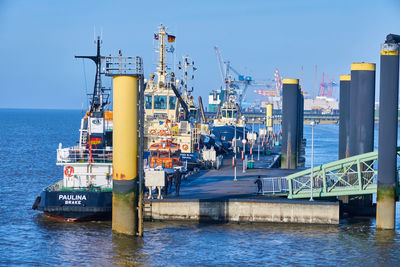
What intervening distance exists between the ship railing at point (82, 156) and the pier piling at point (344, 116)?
20971 mm

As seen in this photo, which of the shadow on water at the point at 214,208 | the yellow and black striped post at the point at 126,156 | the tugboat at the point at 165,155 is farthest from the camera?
the tugboat at the point at 165,155

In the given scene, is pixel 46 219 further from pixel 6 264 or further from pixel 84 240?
pixel 6 264

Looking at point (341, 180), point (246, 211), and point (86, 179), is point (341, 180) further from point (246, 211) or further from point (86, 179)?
point (86, 179)

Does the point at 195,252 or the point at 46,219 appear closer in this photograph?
the point at 195,252

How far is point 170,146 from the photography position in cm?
5538

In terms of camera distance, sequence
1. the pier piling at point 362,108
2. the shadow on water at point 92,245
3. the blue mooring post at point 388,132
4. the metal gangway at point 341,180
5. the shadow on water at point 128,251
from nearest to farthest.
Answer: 1. the shadow on water at point 128,251
2. the shadow on water at point 92,245
3. the blue mooring post at point 388,132
4. the metal gangway at point 341,180
5. the pier piling at point 362,108

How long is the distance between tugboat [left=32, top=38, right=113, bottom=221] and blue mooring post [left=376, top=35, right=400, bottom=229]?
14860mm

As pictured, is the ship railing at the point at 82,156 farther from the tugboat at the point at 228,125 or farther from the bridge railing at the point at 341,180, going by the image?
the tugboat at the point at 228,125

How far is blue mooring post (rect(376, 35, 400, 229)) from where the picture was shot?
123ft

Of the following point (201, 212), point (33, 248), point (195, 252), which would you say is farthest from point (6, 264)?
point (201, 212)

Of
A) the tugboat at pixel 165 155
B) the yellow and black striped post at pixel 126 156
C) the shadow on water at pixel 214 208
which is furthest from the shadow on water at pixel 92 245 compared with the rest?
the tugboat at pixel 165 155

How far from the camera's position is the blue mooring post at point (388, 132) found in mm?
37625

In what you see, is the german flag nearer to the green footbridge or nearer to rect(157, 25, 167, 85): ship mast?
rect(157, 25, 167, 85): ship mast

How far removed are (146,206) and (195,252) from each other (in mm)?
6436
